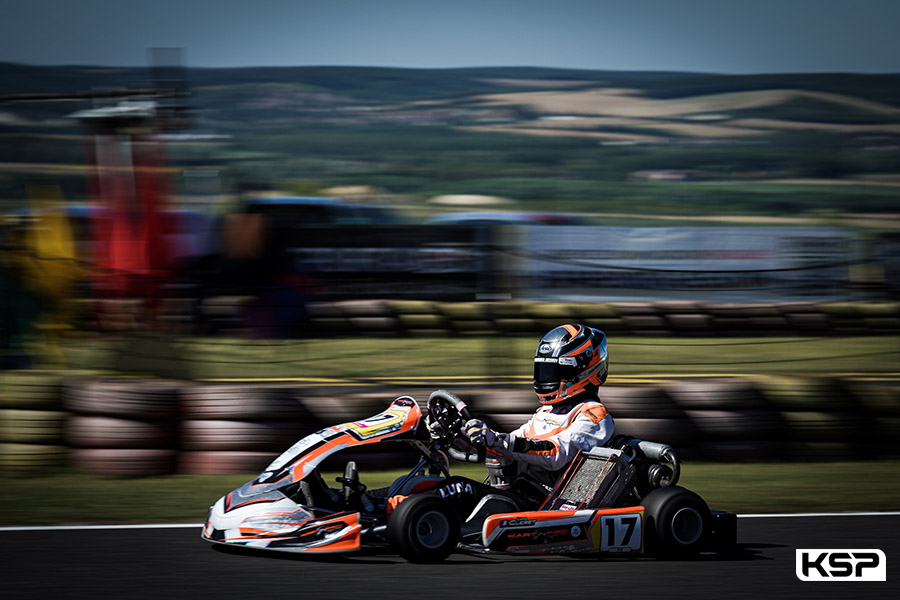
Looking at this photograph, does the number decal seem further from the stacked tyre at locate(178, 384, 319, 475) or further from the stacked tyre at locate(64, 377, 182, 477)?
the stacked tyre at locate(64, 377, 182, 477)

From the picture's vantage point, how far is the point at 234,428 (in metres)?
6.97

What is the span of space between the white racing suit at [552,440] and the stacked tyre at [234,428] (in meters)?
2.14

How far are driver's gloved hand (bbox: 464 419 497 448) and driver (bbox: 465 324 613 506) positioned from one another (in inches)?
6.6

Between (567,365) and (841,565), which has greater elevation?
(567,365)

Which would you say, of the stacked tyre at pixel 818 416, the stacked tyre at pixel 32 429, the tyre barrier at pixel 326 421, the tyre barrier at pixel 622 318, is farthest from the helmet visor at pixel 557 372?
the tyre barrier at pixel 622 318

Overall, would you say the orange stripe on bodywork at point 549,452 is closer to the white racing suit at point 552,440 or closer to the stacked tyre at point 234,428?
the white racing suit at point 552,440

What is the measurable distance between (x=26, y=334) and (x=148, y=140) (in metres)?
4.05

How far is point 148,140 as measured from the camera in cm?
1320

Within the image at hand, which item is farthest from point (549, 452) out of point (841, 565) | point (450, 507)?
point (841, 565)

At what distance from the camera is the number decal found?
15.9 ft

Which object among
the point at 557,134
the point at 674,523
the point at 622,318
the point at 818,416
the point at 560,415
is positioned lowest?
the point at 622,318

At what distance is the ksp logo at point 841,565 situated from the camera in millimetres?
4484

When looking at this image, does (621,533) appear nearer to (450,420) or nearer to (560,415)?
(560,415)

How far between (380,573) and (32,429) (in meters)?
3.60
